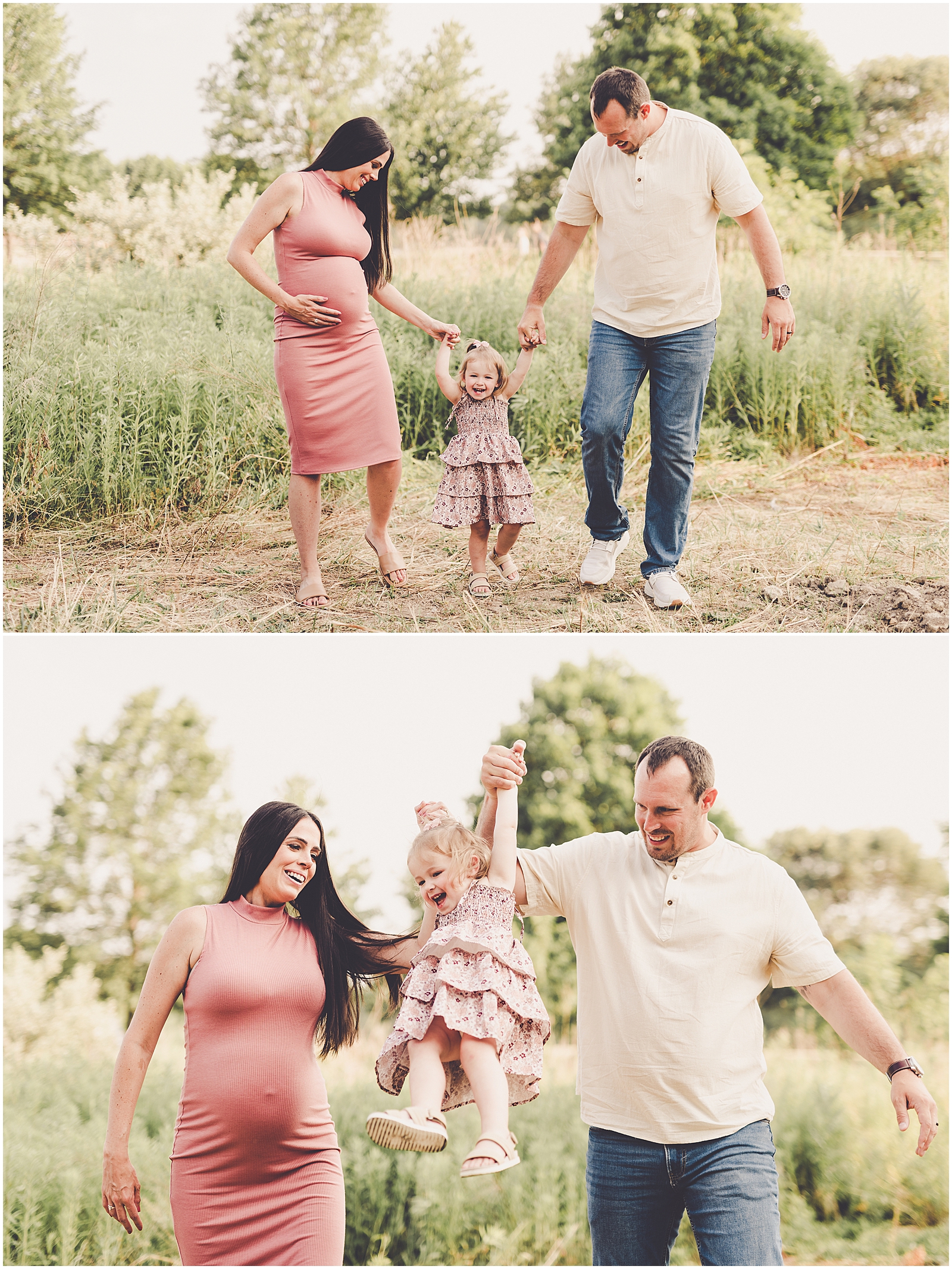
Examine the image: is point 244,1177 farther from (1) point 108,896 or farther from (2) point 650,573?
(1) point 108,896

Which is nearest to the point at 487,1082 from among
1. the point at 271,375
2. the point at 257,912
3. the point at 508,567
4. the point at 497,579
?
the point at 257,912

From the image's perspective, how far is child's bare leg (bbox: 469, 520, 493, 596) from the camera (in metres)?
4.91

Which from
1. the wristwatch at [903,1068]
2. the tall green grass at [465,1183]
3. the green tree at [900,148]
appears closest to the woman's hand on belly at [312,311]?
the wristwatch at [903,1068]

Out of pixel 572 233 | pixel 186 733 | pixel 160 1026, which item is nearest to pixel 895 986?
pixel 186 733

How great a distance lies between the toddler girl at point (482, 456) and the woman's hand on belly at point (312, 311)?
480 mm

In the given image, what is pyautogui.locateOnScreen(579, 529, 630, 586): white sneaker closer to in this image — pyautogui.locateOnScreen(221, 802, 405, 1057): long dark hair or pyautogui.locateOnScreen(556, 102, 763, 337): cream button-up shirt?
pyautogui.locateOnScreen(556, 102, 763, 337): cream button-up shirt

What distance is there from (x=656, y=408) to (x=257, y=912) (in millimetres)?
2760

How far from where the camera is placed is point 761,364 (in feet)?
26.0

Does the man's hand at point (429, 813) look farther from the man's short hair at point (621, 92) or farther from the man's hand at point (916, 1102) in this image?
the man's short hair at point (621, 92)

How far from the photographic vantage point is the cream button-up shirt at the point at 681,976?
9.29 ft

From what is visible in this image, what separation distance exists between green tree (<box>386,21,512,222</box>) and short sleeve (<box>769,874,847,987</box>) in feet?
48.4

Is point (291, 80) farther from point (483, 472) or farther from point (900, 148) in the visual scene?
point (483, 472)

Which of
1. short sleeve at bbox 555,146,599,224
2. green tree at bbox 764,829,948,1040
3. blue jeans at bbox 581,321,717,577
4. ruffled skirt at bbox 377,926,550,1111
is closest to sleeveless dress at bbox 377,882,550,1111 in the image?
ruffled skirt at bbox 377,926,550,1111

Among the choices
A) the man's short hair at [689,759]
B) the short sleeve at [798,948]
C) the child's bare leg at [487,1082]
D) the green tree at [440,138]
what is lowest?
the child's bare leg at [487,1082]
